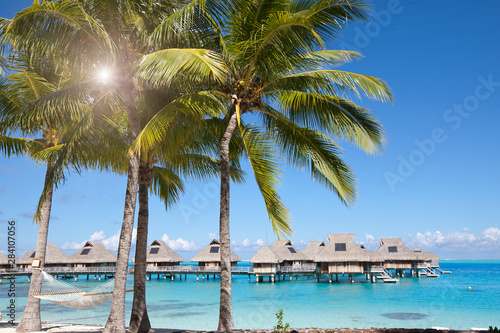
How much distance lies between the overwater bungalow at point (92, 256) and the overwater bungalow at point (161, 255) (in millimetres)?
3957

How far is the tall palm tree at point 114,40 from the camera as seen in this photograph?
208 inches

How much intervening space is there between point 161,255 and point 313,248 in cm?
1649

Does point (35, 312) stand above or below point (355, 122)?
below

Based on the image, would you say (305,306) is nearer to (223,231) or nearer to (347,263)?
(347,263)

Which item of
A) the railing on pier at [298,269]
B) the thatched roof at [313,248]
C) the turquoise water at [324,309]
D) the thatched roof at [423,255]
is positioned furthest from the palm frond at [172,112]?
the thatched roof at [423,255]

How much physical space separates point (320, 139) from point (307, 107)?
0.62 metres

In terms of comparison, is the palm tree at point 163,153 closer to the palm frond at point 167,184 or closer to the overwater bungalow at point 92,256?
the palm frond at point 167,184

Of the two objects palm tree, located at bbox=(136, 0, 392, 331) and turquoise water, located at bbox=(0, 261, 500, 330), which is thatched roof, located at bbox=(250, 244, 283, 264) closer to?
turquoise water, located at bbox=(0, 261, 500, 330)

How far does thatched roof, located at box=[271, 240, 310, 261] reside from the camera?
3847 cm

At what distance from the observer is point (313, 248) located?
42156mm

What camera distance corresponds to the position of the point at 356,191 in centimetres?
674

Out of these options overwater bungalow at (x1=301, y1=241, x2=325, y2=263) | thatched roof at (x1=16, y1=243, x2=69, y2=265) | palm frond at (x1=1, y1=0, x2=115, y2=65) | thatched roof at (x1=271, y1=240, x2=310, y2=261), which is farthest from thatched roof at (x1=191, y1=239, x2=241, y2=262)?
palm frond at (x1=1, y1=0, x2=115, y2=65)

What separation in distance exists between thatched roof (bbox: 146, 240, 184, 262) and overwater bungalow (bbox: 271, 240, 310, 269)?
11.2 metres

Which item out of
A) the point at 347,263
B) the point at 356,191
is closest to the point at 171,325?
the point at 356,191
